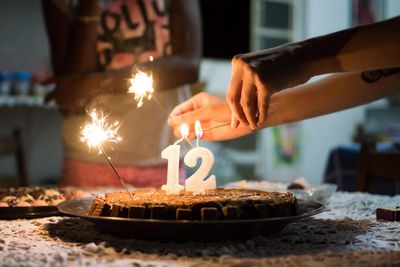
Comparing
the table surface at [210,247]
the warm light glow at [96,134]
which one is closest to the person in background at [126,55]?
Answer: the warm light glow at [96,134]

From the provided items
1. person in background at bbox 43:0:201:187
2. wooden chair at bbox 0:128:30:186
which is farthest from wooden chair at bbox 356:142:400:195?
wooden chair at bbox 0:128:30:186

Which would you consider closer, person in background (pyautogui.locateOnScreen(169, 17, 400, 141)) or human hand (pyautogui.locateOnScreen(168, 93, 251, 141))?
person in background (pyautogui.locateOnScreen(169, 17, 400, 141))

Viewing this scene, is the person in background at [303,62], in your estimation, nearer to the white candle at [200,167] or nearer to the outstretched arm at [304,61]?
the outstretched arm at [304,61]

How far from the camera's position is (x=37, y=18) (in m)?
3.75

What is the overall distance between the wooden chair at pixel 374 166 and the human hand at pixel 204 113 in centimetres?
92

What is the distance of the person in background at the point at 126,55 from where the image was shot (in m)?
2.24

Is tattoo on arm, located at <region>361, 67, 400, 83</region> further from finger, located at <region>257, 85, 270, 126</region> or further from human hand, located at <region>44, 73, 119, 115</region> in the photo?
human hand, located at <region>44, 73, 119, 115</region>

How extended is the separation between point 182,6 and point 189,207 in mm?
1477

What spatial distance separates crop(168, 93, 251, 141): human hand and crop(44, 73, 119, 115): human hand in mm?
523

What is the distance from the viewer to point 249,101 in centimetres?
106

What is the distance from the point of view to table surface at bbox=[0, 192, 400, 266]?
0.82 m

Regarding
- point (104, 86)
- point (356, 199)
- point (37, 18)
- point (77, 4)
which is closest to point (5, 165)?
point (37, 18)

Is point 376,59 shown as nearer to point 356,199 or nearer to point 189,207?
point 189,207

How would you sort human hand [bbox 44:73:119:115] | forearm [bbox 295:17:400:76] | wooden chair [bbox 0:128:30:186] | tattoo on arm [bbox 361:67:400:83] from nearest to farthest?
forearm [bbox 295:17:400:76]
tattoo on arm [bbox 361:67:400:83]
human hand [bbox 44:73:119:115]
wooden chair [bbox 0:128:30:186]
